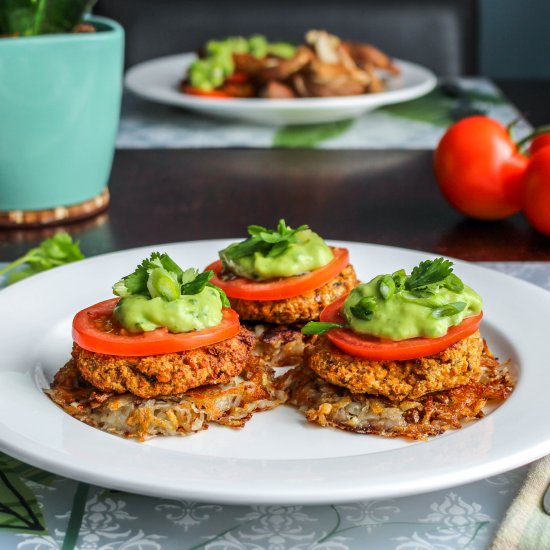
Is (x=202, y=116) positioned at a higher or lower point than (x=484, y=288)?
lower

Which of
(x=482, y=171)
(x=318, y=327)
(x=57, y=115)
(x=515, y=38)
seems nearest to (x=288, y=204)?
(x=482, y=171)

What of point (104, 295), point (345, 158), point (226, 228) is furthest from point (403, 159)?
point (104, 295)

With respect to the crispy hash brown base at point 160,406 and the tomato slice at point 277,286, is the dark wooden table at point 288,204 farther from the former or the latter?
the crispy hash brown base at point 160,406

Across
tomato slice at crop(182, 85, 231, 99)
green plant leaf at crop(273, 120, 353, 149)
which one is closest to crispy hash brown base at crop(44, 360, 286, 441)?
green plant leaf at crop(273, 120, 353, 149)

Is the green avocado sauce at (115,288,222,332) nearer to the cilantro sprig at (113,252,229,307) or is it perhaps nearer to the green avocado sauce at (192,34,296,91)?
the cilantro sprig at (113,252,229,307)

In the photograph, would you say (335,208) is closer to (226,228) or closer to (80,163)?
(226,228)
